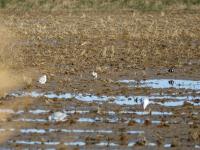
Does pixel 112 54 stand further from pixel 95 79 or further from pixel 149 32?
pixel 149 32

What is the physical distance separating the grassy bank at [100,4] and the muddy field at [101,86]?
9.28m

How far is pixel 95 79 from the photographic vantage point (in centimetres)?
1748

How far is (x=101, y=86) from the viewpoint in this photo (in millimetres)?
16484

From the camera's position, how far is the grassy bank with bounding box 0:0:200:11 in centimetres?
4106

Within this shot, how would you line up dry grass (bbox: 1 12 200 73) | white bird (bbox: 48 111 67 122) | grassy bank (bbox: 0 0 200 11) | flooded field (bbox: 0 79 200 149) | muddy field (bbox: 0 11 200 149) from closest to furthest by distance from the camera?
flooded field (bbox: 0 79 200 149) < muddy field (bbox: 0 11 200 149) < white bird (bbox: 48 111 67 122) < dry grass (bbox: 1 12 200 73) < grassy bank (bbox: 0 0 200 11)

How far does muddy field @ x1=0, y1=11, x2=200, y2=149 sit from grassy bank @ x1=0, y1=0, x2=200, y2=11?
30.5ft

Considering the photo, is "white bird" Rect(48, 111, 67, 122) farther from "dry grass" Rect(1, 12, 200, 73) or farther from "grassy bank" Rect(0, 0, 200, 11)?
"grassy bank" Rect(0, 0, 200, 11)

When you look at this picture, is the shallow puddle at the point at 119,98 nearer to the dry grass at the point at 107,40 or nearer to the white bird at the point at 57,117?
the white bird at the point at 57,117

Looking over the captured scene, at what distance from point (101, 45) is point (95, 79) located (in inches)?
289

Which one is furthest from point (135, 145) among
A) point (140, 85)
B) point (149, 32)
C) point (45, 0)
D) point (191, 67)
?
point (45, 0)

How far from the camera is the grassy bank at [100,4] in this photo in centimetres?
4106

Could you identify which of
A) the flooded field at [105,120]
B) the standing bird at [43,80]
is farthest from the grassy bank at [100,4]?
the flooded field at [105,120]

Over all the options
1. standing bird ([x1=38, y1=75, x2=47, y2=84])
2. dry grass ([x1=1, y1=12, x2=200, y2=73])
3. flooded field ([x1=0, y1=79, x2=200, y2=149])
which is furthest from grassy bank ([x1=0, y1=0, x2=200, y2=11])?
flooded field ([x1=0, y1=79, x2=200, y2=149])

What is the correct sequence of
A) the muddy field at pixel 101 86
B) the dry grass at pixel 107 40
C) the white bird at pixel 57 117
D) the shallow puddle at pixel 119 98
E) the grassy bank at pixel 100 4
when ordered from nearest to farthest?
the muddy field at pixel 101 86
the white bird at pixel 57 117
the shallow puddle at pixel 119 98
the dry grass at pixel 107 40
the grassy bank at pixel 100 4
